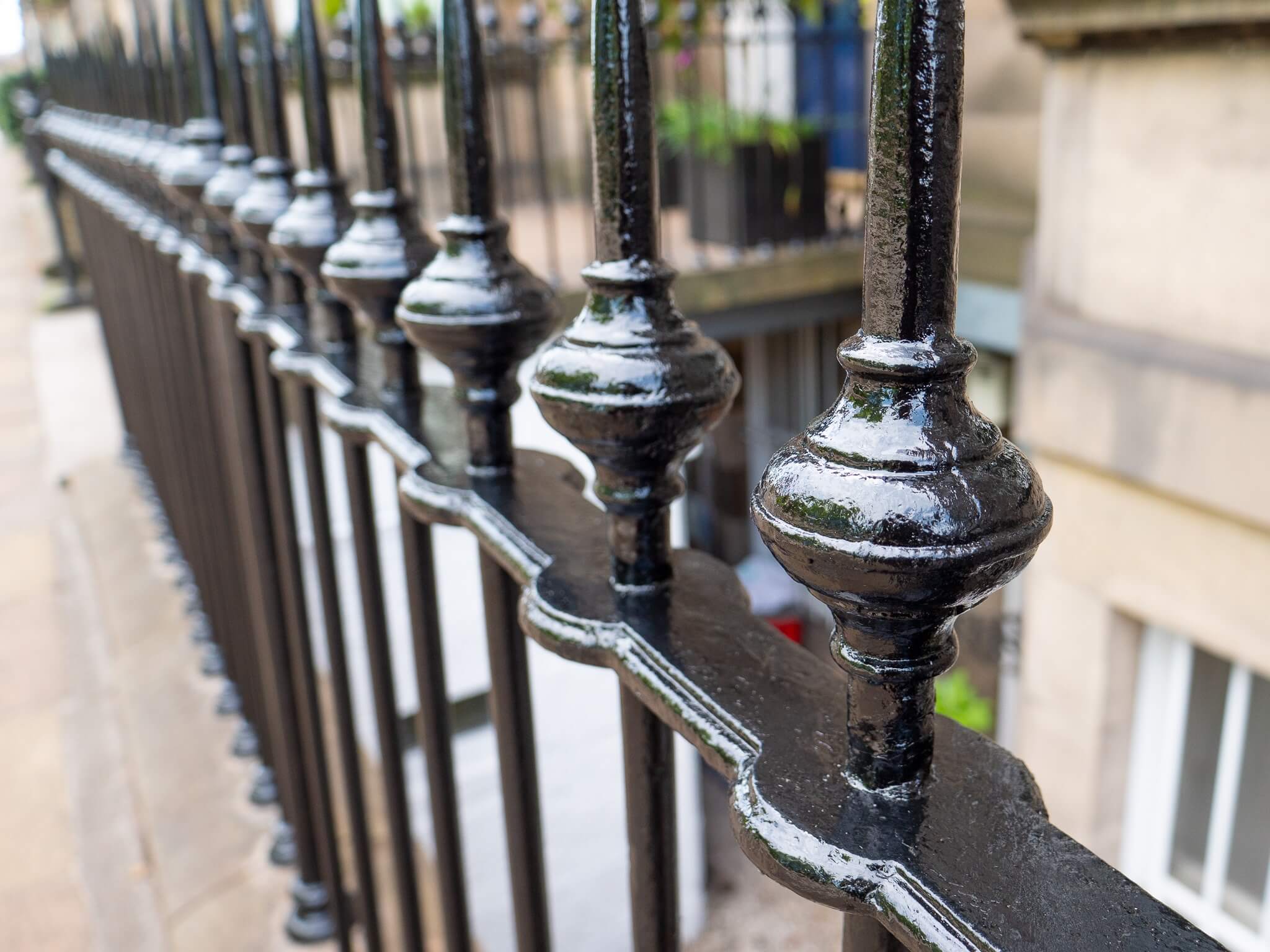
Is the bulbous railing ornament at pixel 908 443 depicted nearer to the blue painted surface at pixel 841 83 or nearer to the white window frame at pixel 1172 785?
the white window frame at pixel 1172 785

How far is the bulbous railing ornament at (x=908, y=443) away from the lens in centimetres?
40

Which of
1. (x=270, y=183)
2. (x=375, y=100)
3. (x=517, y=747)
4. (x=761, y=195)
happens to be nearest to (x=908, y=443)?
(x=517, y=747)

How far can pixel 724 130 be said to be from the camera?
6.71 metres

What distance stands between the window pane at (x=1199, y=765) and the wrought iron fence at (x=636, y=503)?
376 centimetres

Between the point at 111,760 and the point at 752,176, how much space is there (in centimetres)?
502

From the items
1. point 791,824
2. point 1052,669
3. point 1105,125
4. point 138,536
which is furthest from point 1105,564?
point 791,824

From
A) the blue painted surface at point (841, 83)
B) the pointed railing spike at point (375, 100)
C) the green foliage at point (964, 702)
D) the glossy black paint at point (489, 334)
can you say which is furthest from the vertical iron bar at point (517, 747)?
the blue painted surface at point (841, 83)

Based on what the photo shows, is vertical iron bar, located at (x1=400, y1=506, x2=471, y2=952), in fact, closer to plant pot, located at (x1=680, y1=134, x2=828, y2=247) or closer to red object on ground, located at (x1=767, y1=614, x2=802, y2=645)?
plant pot, located at (x1=680, y1=134, x2=828, y2=247)

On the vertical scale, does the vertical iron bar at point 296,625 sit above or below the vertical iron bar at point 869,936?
below

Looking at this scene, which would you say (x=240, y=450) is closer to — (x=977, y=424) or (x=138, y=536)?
(x=977, y=424)

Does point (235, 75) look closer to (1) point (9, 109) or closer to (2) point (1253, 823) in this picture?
(2) point (1253, 823)

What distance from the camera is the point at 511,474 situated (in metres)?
0.92

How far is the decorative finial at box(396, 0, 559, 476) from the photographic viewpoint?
80 cm

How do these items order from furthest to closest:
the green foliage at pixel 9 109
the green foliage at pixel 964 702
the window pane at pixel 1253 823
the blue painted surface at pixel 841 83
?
the green foliage at pixel 9 109 < the blue painted surface at pixel 841 83 < the green foliage at pixel 964 702 < the window pane at pixel 1253 823
